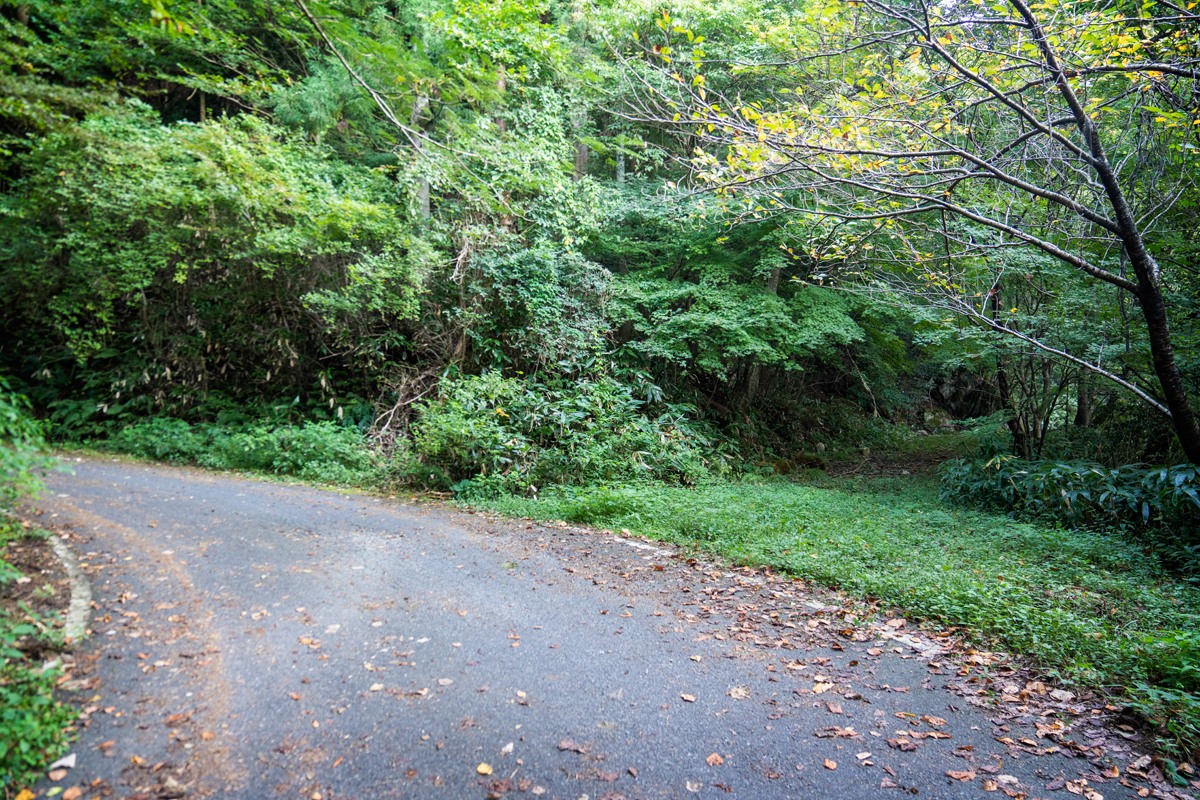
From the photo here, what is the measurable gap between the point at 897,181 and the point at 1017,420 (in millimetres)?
7761

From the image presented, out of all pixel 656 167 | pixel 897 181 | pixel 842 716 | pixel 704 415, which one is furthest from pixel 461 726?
pixel 656 167

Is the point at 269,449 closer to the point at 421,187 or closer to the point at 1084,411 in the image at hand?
the point at 421,187

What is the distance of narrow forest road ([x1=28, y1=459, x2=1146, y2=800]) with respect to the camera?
263cm

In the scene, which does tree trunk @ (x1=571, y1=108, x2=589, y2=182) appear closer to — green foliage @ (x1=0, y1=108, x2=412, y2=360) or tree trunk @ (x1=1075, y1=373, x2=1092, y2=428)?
green foliage @ (x1=0, y1=108, x2=412, y2=360)

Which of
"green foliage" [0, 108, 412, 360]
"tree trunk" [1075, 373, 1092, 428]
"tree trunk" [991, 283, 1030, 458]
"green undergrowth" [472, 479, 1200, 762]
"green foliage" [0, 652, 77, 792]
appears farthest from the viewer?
"tree trunk" [1075, 373, 1092, 428]

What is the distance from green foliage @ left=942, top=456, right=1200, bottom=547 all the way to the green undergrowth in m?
0.45

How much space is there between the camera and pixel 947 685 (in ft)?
11.5

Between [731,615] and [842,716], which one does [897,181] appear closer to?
[731,615]

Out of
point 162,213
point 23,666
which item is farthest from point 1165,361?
point 162,213

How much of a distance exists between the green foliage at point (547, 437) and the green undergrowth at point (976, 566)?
638 mm

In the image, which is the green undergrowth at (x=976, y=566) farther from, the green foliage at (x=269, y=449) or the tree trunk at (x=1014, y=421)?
the green foliage at (x=269, y=449)

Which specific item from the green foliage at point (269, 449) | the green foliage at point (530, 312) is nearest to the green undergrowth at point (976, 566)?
the green foliage at point (269, 449)

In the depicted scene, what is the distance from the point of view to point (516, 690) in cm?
332

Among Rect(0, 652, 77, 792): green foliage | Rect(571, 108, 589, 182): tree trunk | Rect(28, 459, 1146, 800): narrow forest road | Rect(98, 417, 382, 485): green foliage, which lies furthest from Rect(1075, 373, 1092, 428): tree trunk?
Rect(0, 652, 77, 792): green foliage
